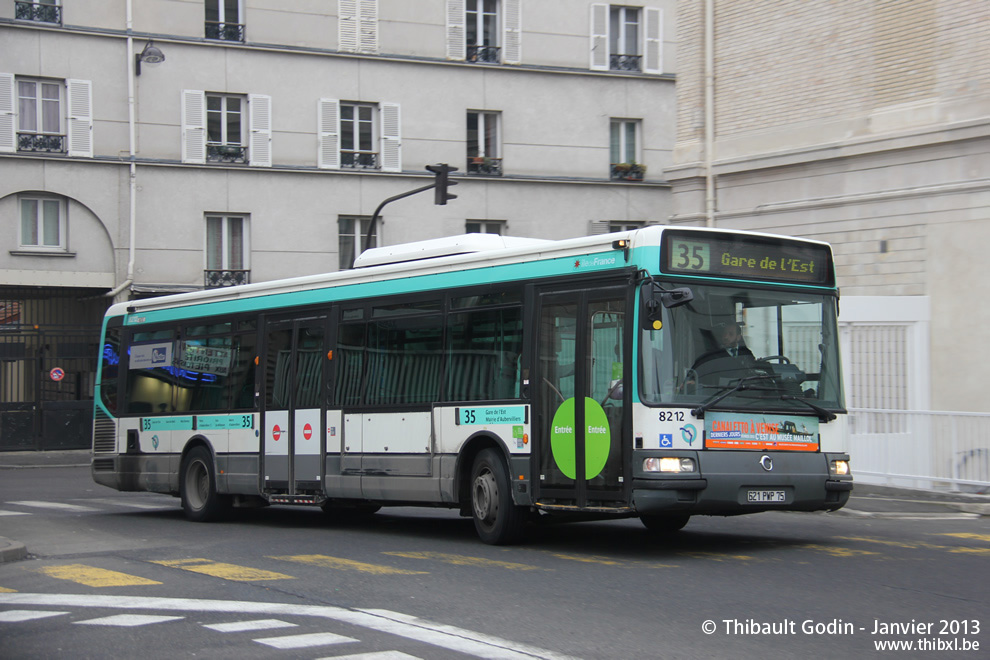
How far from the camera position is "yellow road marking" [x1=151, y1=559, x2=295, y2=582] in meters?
9.28

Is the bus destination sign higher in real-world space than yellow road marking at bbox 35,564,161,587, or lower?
higher

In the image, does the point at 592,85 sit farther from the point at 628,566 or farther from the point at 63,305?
the point at 628,566

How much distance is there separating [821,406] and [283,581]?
4.86 meters

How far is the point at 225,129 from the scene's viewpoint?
30719mm

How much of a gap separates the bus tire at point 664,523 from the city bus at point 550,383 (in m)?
0.03

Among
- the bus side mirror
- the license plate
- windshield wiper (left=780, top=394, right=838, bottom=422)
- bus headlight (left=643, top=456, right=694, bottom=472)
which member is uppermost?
the bus side mirror

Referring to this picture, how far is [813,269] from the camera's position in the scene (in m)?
11.0

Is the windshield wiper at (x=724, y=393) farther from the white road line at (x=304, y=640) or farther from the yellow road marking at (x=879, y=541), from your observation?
the white road line at (x=304, y=640)

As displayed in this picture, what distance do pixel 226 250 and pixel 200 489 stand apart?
16.4m

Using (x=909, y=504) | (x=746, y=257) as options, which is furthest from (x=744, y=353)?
(x=909, y=504)

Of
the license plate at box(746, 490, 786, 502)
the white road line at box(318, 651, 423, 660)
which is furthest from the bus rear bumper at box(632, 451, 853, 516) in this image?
the white road line at box(318, 651, 423, 660)

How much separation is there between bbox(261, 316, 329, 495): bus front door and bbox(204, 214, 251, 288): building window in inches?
654

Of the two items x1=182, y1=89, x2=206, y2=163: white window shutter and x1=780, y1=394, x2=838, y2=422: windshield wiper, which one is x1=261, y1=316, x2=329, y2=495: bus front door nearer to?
x1=780, y1=394, x2=838, y2=422: windshield wiper

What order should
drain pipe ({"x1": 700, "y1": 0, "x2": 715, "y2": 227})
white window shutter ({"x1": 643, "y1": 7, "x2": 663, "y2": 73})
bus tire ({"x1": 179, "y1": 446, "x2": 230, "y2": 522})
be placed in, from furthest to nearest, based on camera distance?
white window shutter ({"x1": 643, "y1": 7, "x2": 663, "y2": 73}) → drain pipe ({"x1": 700, "y1": 0, "x2": 715, "y2": 227}) → bus tire ({"x1": 179, "y1": 446, "x2": 230, "y2": 522})
